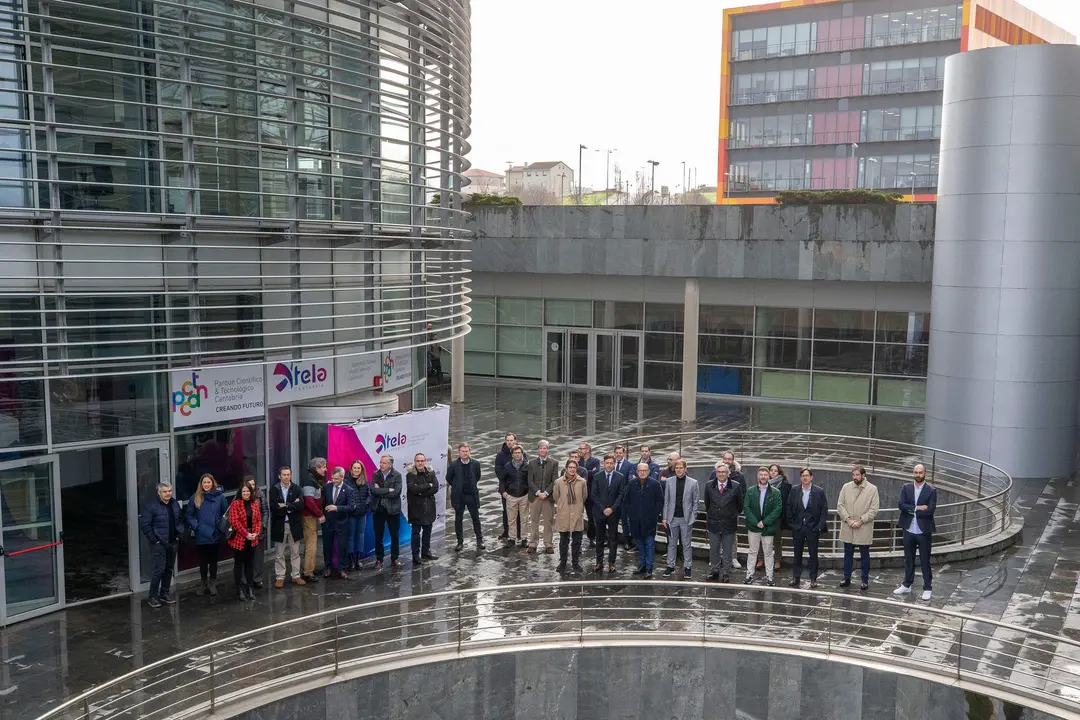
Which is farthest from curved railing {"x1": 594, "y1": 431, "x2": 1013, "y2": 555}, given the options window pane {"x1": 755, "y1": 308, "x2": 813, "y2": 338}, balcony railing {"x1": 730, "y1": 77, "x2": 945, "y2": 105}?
balcony railing {"x1": 730, "y1": 77, "x2": 945, "y2": 105}

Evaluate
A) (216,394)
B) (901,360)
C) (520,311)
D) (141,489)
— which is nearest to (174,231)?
(216,394)

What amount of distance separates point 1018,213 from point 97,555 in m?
16.9

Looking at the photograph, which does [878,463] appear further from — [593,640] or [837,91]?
[837,91]

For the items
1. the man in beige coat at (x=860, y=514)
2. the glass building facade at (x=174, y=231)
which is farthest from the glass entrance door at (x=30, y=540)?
the man in beige coat at (x=860, y=514)

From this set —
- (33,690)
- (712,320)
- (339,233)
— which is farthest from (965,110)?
(33,690)

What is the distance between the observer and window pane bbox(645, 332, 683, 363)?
31.1 m

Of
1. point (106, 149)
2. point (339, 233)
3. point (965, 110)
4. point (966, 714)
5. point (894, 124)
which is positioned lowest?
point (966, 714)

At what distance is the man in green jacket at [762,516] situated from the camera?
13.2 metres

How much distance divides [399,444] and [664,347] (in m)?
17.5

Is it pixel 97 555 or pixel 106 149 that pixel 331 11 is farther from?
pixel 97 555

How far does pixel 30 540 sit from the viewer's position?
11.8 metres

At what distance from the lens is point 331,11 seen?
12922 mm

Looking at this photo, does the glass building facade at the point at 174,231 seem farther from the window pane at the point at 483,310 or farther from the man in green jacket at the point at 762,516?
the window pane at the point at 483,310

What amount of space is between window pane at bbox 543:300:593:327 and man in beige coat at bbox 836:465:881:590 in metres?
19.1
